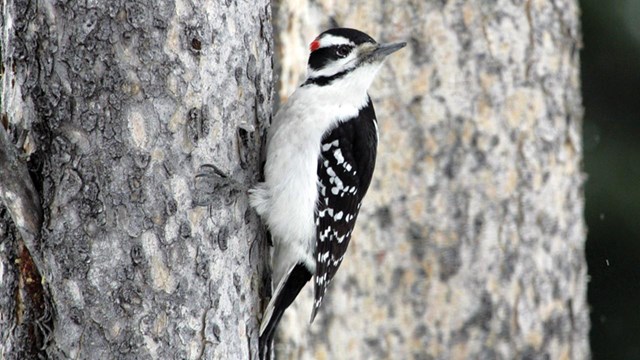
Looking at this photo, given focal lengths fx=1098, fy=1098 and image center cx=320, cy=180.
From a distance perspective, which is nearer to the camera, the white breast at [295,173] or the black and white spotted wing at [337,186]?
the white breast at [295,173]

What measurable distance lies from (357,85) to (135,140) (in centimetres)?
122

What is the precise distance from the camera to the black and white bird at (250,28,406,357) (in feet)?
12.9

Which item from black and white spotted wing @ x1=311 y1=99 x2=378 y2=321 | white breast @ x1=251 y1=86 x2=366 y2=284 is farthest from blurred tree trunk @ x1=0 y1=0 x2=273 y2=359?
black and white spotted wing @ x1=311 y1=99 x2=378 y2=321

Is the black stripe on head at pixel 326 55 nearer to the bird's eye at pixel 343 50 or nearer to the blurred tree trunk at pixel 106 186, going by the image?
the bird's eye at pixel 343 50

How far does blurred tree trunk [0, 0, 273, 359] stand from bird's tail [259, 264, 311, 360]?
313mm

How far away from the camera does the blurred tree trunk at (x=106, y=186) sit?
325 centimetres

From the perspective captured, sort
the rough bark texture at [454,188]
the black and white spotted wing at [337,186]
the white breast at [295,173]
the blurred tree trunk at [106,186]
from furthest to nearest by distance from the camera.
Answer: the rough bark texture at [454,188] < the black and white spotted wing at [337,186] < the white breast at [295,173] < the blurred tree trunk at [106,186]

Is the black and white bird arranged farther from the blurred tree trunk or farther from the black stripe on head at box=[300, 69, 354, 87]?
the blurred tree trunk

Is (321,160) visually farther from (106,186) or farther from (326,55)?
(106,186)

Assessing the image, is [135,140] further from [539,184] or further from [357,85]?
[539,184]

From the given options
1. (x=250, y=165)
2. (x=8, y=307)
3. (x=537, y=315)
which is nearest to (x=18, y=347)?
(x=8, y=307)

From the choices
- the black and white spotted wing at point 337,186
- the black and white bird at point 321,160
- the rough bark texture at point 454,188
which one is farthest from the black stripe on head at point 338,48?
the rough bark texture at point 454,188

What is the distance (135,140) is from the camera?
3.30 metres

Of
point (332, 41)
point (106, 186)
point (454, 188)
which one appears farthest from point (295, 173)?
point (454, 188)
